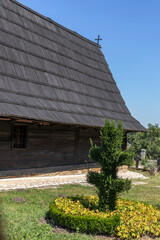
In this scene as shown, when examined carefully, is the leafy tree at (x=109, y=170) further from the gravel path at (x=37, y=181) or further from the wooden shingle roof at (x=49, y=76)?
the wooden shingle roof at (x=49, y=76)

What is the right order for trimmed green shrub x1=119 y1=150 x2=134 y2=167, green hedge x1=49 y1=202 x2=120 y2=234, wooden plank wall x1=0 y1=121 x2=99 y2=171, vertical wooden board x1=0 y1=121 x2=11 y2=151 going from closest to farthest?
green hedge x1=49 y1=202 x2=120 y2=234 < trimmed green shrub x1=119 y1=150 x2=134 y2=167 < vertical wooden board x1=0 y1=121 x2=11 y2=151 < wooden plank wall x1=0 y1=121 x2=99 y2=171

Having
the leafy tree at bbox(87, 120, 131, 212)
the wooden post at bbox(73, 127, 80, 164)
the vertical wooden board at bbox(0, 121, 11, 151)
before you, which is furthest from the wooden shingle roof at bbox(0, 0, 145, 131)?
the leafy tree at bbox(87, 120, 131, 212)

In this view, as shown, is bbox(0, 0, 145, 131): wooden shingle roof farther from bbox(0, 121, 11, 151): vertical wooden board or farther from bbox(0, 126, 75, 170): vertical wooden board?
bbox(0, 126, 75, 170): vertical wooden board

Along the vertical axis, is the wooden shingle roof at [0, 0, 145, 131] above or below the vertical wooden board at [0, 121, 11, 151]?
above

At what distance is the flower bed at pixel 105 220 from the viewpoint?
5.93 metres

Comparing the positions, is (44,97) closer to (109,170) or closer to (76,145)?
(76,145)

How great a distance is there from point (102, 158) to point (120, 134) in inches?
31.7

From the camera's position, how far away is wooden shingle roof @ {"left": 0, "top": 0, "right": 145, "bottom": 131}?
1117 cm

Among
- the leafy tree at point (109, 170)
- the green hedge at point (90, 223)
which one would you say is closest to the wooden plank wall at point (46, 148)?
the leafy tree at point (109, 170)

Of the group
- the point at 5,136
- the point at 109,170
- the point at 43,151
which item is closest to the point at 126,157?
the point at 109,170

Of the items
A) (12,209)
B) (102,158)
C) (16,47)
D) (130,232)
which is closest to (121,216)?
(130,232)

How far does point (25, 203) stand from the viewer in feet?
25.2

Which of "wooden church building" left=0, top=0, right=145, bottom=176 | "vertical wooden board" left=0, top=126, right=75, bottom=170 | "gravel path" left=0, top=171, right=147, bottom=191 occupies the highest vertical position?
"wooden church building" left=0, top=0, right=145, bottom=176

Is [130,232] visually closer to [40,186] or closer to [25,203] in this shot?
[25,203]
